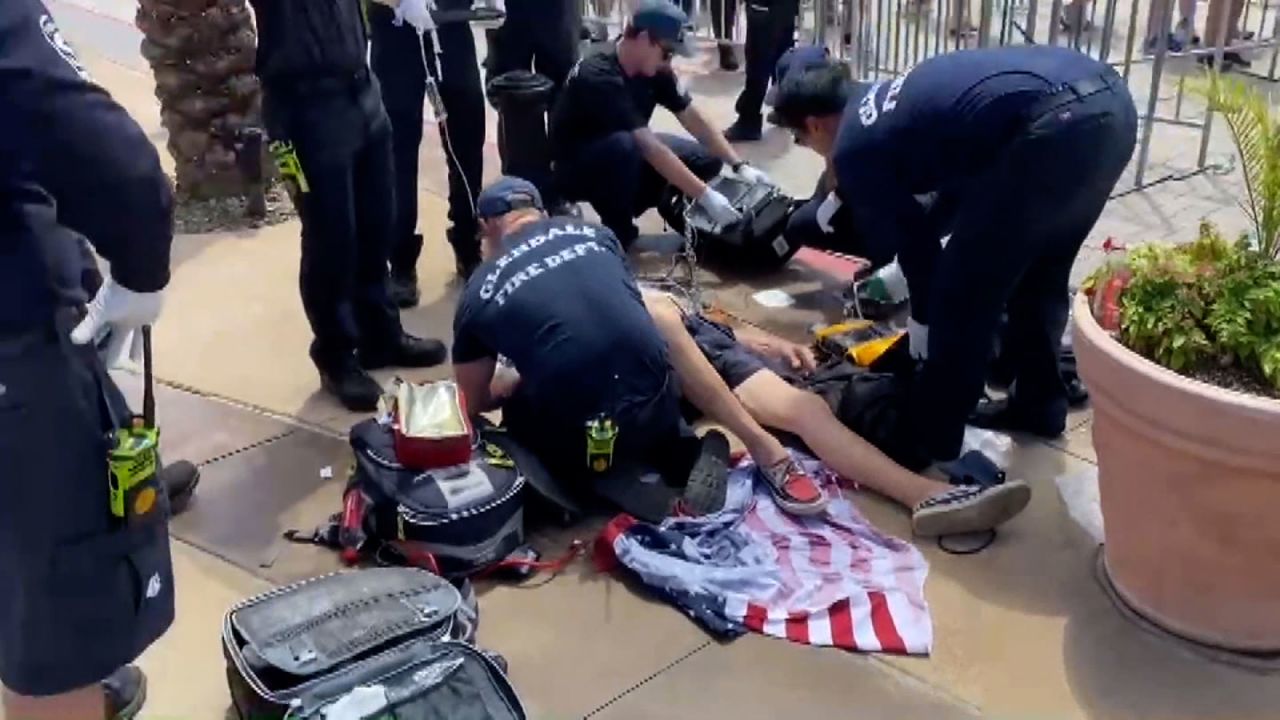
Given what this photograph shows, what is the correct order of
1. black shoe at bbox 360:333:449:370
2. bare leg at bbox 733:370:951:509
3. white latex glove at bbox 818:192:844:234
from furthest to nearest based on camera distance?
1. white latex glove at bbox 818:192:844:234
2. black shoe at bbox 360:333:449:370
3. bare leg at bbox 733:370:951:509

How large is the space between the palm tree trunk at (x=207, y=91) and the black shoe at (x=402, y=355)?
6.26ft

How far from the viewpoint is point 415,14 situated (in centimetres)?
502

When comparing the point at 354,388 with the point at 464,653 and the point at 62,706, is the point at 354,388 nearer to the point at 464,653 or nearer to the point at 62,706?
the point at 464,653

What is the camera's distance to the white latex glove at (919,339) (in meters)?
4.08

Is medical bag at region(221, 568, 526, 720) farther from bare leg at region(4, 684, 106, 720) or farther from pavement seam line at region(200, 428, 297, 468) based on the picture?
pavement seam line at region(200, 428, 297, 468)

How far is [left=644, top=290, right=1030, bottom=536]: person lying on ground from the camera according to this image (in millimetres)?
3773

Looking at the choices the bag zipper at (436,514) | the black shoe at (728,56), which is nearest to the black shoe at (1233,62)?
the black shoe at (728,56)

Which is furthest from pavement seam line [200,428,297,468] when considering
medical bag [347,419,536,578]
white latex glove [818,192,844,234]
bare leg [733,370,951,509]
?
white latex glove [818,192,844,234]

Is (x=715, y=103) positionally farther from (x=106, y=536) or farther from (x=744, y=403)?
(x=106, y=536)

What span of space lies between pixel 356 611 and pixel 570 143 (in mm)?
3146

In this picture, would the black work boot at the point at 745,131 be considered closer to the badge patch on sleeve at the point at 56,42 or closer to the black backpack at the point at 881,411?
the black backpack at the point at 881,411

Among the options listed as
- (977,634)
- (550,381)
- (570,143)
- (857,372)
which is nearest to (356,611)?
(550,381)

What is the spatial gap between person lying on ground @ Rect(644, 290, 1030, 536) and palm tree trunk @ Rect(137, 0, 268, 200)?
9.85ft

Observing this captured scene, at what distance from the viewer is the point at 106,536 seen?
8.52ft
